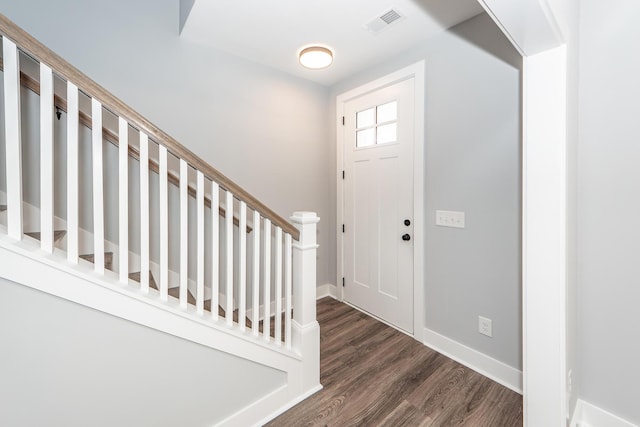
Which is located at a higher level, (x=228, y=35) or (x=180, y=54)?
(x=228, y=35)

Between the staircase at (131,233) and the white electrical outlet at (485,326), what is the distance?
119 cm

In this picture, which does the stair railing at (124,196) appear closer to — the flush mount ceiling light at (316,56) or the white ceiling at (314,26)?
the white ceiling at (314,26)

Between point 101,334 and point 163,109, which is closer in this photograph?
point 101,334

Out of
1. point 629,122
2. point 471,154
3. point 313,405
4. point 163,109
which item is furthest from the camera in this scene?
point 163,109

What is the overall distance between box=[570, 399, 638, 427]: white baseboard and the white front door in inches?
43.3

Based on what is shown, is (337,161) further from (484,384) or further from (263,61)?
(484,384)

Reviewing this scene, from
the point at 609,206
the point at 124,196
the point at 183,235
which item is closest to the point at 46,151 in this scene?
the point at 124,196

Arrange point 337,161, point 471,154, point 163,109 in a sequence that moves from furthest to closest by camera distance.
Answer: point 337,161, point 163,109, point 471,154

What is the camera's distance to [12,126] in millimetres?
907

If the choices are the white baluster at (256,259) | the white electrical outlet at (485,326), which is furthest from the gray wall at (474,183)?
the white baluster at (256,259)

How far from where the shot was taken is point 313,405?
5.33 ft

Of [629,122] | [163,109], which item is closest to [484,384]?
[629,122]

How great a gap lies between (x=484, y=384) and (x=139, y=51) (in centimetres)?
339

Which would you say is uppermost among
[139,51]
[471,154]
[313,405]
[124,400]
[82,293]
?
[139,51]
